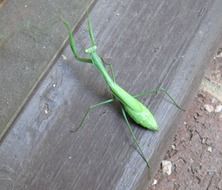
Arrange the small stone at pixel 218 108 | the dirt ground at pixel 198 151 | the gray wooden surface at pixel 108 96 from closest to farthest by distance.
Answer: the gray wooden surface at pixel 108 96 → the dirt ground at pixel 198 151 → the small stone at pixel 218 108

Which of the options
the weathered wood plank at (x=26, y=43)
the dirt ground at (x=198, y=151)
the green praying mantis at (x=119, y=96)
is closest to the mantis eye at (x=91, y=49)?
the green praying mantis at (x=119, y=96)

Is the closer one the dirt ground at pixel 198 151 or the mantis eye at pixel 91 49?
the mantis eye at pixel 91 49

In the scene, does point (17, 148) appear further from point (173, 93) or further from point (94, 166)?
point (173, 93)

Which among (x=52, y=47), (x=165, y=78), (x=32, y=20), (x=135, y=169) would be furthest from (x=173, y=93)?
(x=32, y=20)

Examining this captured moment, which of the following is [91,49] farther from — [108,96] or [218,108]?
[218,108]

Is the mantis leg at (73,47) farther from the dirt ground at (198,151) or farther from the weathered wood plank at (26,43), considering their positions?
the dirt ground at (198,151)

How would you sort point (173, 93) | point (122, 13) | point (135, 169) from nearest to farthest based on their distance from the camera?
point (135, 169)
point (173, 93)
point (122, 13)

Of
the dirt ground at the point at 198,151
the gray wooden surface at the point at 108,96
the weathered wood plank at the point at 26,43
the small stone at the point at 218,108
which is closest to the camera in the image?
the gray wooden surface at the point at 108,96
